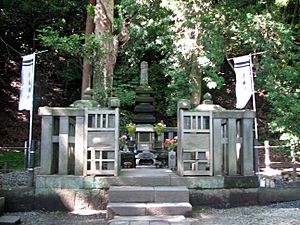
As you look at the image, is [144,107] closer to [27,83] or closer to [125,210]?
[27,83]

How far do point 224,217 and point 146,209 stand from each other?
1.20m

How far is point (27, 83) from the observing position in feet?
24.1

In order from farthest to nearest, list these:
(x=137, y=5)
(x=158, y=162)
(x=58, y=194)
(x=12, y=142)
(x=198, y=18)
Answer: (x=12, y=142), (x=137, y=5), (x=198, y=18), (x=158, y=162), (x=58, y=194)

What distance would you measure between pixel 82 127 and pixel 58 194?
3.79ft

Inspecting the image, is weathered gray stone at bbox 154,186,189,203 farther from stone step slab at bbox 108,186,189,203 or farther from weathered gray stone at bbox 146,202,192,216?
weathered gray stone at bbox 146,202,192,216

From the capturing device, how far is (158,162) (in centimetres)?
888

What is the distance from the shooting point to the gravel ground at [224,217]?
15.7ft

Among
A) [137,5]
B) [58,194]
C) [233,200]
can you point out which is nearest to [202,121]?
[233,200]

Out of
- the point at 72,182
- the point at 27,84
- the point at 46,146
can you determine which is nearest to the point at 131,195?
the point at 72,182

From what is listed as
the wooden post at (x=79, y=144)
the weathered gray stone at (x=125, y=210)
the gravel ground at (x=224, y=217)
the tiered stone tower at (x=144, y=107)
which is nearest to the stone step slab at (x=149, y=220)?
the weathered gray stone at (x=125, y=210)

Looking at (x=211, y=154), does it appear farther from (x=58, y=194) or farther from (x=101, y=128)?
(x=58, y=194)

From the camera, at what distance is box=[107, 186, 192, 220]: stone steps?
15.9 ft

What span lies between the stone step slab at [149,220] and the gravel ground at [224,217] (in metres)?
0.29

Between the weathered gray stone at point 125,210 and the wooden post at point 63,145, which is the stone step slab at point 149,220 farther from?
the wooden post at point 63,145
